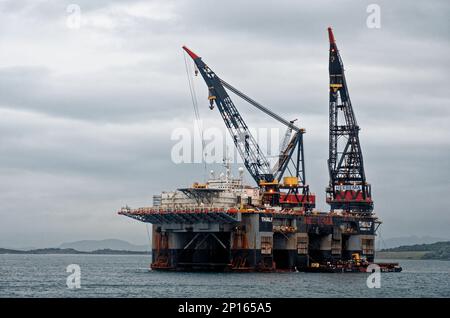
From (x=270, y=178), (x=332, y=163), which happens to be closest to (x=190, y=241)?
(x=270, y=178)

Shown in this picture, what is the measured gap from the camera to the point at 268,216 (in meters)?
121

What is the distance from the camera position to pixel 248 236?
391ft

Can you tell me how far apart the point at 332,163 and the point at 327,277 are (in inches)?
1578

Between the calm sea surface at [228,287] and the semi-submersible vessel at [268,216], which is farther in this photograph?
the semi-submersible vessel at [268,216]

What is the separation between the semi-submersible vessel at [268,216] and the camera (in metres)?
120

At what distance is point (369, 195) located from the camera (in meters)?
152

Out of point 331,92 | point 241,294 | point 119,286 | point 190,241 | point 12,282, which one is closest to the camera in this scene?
point 241,294

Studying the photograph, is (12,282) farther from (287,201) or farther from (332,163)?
(332,163)

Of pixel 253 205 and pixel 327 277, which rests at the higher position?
pixel 253 205

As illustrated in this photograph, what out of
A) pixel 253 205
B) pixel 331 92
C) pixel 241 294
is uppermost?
pixel 331 92

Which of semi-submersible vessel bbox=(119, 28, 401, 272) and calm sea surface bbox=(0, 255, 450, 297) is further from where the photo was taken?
semi-submersible vessel bbox=(119, 28, 401, 272)

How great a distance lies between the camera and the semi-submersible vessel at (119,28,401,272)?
119625mm
